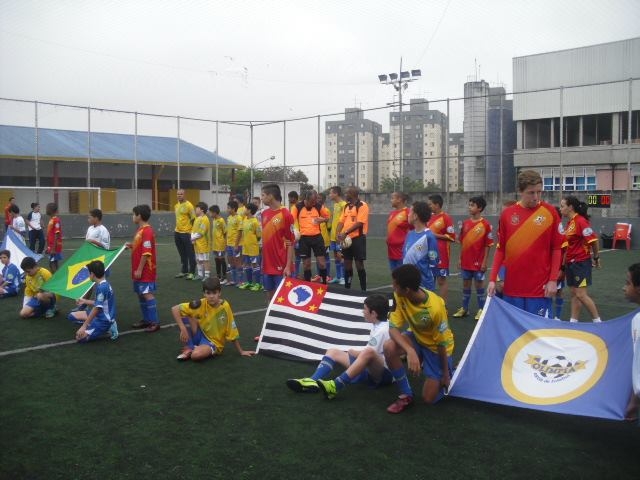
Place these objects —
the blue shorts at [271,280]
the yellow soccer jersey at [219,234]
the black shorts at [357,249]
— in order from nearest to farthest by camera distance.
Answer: the blue shorts at [271,280]
the black shorts at [357,249]
the yellow soccer jersey at [219,234]

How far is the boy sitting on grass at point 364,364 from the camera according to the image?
16.9ft

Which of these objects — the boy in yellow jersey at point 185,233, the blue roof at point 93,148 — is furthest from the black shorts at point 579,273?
the blue roof at point 93,148

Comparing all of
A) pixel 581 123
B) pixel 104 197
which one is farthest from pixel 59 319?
pixel 581 123

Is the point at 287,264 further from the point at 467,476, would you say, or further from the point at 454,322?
the point at 467,476

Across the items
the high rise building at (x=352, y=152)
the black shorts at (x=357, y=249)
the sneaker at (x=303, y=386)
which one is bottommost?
the sneaker at (x=303, y=386)

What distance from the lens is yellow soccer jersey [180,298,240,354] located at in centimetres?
646

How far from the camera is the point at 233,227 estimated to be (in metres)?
12.1

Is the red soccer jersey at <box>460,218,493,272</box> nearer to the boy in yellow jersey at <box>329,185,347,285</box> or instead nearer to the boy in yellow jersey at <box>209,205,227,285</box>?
the boy in yellow jersey at <box>329,185,347,285</box>

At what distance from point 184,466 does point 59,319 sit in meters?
5.49

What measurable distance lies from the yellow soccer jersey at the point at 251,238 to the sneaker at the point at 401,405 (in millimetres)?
6910

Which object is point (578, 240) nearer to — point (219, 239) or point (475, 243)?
point (475, 243)

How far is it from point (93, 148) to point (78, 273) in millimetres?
26166

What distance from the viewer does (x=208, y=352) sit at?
6355 mm

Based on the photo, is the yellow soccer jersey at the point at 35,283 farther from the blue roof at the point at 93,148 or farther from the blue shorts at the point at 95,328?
the blue roof at the point at 93,148
